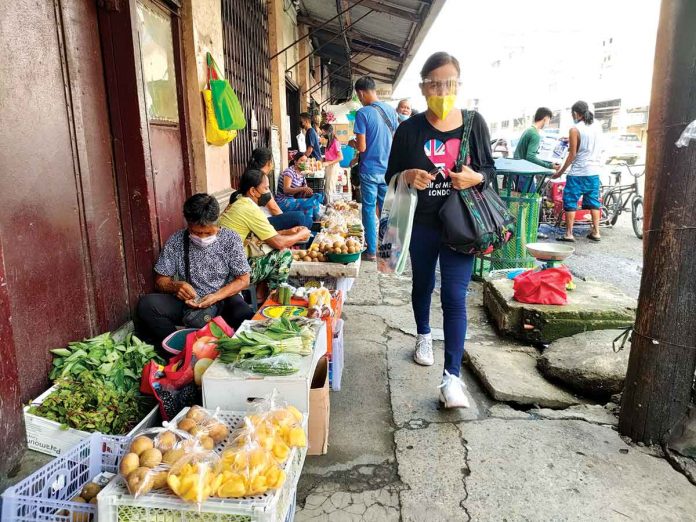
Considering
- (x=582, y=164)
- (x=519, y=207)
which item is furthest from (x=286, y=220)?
(x=582, y=164)

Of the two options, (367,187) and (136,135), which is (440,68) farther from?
(367,187)

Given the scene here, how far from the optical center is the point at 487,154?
2.88 m

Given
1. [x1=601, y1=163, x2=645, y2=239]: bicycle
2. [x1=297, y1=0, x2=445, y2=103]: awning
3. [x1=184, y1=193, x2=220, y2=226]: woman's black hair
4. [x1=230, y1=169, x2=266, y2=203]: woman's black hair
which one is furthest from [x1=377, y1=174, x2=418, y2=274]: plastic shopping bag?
[x1=601, y1=163, x2=645, y2=239]: bicycle

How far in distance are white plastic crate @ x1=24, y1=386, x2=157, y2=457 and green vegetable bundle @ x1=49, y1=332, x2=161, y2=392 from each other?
32 centimetres

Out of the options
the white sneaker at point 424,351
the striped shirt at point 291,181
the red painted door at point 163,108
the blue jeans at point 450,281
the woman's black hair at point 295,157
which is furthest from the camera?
the woman's black hair at point 295,157

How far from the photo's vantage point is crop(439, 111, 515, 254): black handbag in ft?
8.95

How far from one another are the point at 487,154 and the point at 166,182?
2592mm

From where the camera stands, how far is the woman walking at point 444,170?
2.79 metres

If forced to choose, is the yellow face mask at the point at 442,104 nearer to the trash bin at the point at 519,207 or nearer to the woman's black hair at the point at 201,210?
the woman's black hair at the point at 201,210

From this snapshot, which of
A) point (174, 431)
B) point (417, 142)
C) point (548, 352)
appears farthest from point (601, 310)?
point (174, 431)

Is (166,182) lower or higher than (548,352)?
higher

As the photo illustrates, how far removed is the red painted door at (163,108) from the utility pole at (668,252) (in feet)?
10.3

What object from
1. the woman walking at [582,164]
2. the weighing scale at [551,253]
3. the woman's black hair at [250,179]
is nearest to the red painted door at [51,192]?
the woman's black hair at [250,179]

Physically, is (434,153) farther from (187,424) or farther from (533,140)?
(533,140)
